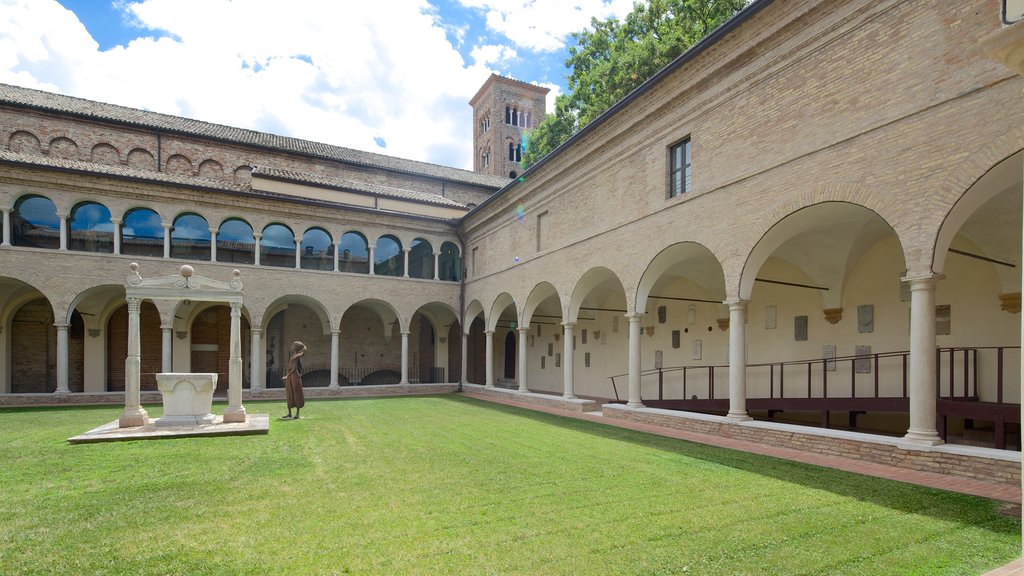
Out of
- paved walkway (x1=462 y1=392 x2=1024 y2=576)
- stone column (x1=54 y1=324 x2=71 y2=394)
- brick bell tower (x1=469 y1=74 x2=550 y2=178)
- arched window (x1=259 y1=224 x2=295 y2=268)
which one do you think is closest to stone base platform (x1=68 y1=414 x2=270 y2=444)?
paved walkway (x1=462 y1=392 x2=1024 y2=576)

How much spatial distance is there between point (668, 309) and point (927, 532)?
531 inches

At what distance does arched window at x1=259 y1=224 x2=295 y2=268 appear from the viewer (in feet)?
73.4

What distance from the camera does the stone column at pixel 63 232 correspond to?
18781 mm

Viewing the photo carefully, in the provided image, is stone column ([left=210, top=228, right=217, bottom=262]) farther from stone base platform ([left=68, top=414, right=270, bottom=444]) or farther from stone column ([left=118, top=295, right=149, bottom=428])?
stone base platform ([left=68, top=414, right=270, bottom=444])

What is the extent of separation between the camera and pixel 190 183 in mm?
20516

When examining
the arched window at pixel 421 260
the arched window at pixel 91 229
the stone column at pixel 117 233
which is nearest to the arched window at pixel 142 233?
the stone column at pixel 117 233

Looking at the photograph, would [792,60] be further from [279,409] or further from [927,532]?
[279,409]

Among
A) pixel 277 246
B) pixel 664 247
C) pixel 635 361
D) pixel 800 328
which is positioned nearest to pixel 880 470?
pixel 664 247

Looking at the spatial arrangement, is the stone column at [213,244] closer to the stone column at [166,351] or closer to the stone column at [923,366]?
the stone column at [166,351]

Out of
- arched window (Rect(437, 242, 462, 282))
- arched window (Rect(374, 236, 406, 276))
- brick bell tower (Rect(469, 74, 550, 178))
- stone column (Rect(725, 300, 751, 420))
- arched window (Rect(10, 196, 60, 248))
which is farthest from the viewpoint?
brick bell tower (Rect(469, 74, 550, 178))

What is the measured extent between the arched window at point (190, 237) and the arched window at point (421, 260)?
840 centimetres

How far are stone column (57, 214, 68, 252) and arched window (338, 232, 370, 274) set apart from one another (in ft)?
30.3

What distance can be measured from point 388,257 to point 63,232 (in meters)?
11.5

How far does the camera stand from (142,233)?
2036cm
